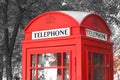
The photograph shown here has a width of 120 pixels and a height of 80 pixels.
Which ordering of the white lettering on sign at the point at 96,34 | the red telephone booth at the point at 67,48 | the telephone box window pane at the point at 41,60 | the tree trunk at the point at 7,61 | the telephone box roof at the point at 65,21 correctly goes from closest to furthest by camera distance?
the red telephone booth at the point at 67,48, the telephone box roof at the point at 65,21, the white lettering on sign at the point at 96,34, the telephone box window pane at the point at 41,60, the tree trunk at the point at 7,61

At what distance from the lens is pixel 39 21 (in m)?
5.88

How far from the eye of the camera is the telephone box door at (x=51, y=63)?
5.33m

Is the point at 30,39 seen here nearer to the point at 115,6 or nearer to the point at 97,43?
the point at 97,43

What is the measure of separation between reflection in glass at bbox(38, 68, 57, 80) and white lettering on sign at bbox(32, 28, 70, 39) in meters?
0.60

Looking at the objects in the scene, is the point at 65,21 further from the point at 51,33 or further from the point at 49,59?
the point at 49,59

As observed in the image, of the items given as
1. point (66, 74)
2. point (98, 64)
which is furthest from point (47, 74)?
point (98, 64)

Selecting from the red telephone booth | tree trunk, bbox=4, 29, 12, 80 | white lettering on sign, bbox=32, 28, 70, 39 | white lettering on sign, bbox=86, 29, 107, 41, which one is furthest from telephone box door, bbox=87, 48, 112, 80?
tree trunk, bbox=4, 29, 12, 80

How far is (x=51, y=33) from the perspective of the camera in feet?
18.5

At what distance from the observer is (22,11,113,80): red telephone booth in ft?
17.3

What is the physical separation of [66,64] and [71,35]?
1.64 ft

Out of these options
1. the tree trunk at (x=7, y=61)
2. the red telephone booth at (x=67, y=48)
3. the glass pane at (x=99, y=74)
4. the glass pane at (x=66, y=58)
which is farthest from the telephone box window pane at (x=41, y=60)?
the tree trunk at (x=7, y=61)

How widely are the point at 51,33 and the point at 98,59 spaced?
0.97 meters

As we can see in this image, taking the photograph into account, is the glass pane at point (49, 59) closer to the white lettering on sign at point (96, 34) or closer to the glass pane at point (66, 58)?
the glass pane at point (66, 58)

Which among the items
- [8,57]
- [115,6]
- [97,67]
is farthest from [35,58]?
[115,6]
